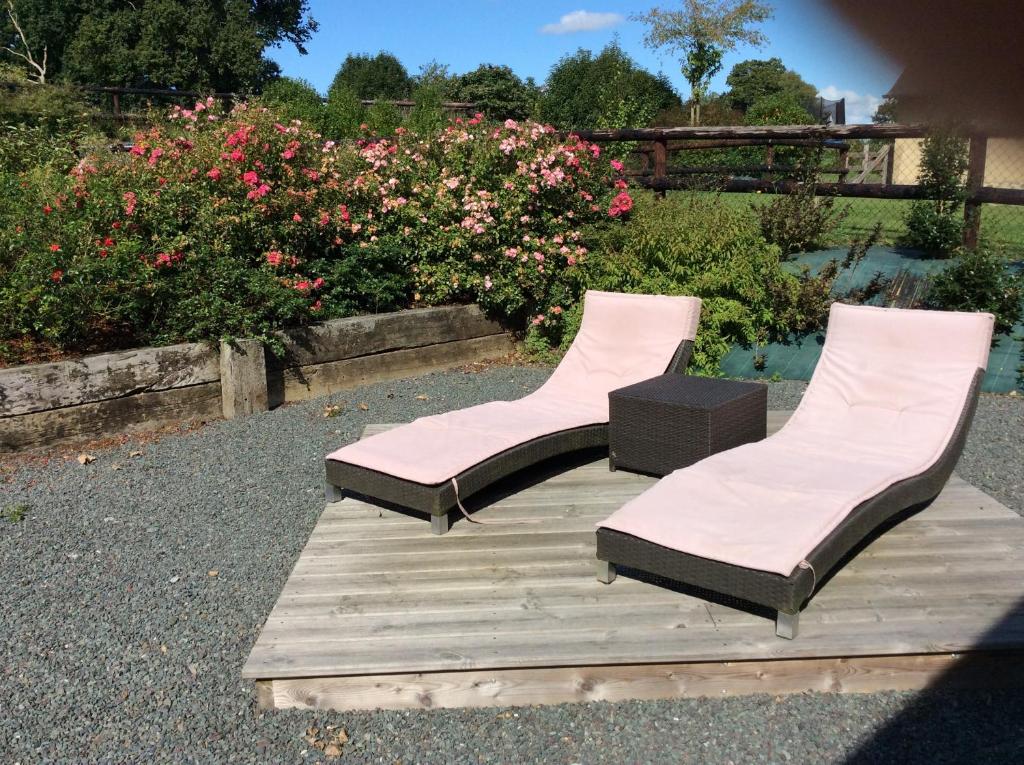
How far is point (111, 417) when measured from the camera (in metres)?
5.08

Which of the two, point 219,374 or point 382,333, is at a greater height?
point 382,333

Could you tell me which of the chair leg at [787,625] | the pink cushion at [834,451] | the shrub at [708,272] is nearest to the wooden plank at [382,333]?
the shrub at [708,272]

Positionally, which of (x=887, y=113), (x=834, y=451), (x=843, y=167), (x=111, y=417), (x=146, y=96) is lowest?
(x=111, y=417)

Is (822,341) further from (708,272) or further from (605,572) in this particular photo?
(605,572)

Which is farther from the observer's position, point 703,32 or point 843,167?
point 843,167

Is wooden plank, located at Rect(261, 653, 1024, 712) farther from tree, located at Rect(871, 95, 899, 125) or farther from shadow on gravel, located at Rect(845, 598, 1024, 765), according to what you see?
tree, located at Rect(871, 95, 899, 125)

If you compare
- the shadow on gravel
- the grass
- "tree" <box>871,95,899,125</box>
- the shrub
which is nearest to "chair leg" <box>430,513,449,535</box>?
the shadow on gravel

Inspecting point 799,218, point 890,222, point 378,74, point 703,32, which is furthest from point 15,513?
point 378,74

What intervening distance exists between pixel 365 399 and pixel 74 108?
1017 cm

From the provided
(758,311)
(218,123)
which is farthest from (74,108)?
(758,311)

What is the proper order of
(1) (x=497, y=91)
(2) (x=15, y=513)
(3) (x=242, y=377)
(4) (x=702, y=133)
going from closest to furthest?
(2) (x=15, y=513)
(3) (x=242, y=377)
(4) (x=702, y=133)
(1) (x=497, y=91)

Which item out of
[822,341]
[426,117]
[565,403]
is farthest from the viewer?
[426,117]

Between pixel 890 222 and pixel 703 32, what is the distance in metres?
12.2

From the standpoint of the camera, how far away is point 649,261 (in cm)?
679
